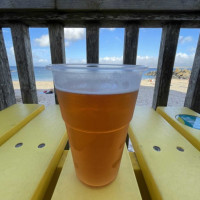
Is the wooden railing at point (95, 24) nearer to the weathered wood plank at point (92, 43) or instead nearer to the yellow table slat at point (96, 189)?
the weathered wood plank at point (92, 43)

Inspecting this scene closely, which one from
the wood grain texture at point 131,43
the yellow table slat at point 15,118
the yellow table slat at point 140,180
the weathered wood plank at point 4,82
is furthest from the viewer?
the weathered wood plank at point 4,82

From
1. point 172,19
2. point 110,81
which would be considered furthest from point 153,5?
point 110,81

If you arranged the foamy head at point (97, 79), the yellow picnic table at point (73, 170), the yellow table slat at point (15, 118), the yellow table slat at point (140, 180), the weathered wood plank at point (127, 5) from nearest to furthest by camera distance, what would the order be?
the foamy head at point (97, 79) < the yellow picnic table at point (73, 170) < the yellow table slat at point (140, 180) < the yellow table slat at point (15, 118) < the weathered wood plank at point (127, 5)

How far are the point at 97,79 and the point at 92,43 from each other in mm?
881

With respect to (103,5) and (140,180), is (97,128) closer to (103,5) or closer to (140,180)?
(140,180)

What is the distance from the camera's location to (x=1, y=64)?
44.1 inches

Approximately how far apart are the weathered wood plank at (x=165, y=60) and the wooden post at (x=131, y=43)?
0.76 feet

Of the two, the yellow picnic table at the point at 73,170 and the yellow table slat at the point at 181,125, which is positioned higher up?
the yellow table slat at the point at 181,125

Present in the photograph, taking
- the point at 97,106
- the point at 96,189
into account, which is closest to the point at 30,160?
the point at 96,189

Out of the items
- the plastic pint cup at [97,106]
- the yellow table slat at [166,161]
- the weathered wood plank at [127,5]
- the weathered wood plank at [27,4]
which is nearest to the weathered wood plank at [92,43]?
the weathered wood plank at [127,5]

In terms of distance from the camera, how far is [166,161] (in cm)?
51

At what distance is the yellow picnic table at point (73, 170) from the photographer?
15.3 inches

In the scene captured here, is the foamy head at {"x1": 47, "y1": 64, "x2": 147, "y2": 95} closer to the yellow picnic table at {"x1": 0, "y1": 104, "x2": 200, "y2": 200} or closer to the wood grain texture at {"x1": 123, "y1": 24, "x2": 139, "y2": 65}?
the yellow picnic table at {"x1": 0, "y1": 104, "x2": 200, "y2": 200}

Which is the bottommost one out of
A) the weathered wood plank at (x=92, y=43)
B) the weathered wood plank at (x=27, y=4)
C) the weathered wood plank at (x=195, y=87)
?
the weathered wood plank at (x=195, y=87)
